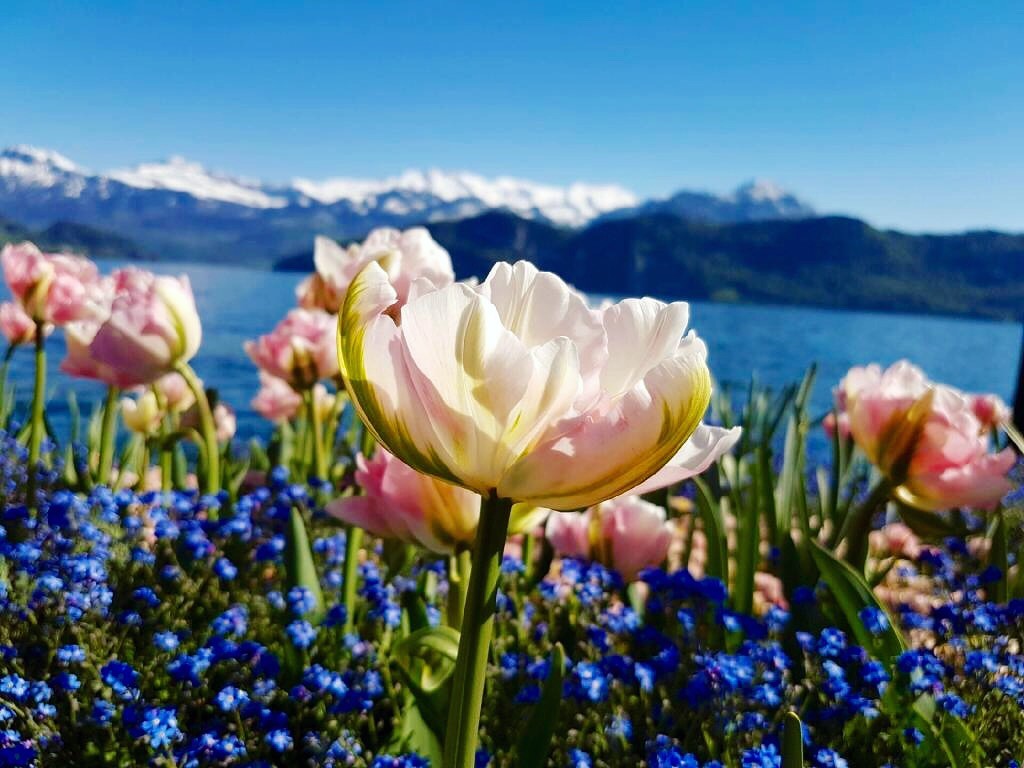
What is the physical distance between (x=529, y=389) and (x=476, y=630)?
24 centimetres

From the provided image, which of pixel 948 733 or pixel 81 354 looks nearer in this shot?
pixel 948 733

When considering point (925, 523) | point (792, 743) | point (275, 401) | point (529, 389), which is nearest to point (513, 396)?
point (529, 389)

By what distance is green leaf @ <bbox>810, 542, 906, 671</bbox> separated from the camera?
1.44 metres

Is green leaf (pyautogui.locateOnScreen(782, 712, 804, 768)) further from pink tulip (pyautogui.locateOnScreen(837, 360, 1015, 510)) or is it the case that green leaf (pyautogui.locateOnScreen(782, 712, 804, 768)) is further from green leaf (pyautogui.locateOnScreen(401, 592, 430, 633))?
pink tulip (pyautogui.locateOnScreen(837, 360, 1015, 510))

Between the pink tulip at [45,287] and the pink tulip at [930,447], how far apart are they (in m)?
2.17

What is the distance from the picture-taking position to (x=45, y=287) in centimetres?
252

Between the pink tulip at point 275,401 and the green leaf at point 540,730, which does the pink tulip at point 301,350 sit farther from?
the green leaf at point 540,730

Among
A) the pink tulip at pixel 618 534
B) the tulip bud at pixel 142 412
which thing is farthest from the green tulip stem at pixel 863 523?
the tulip bud at pixel 142 412

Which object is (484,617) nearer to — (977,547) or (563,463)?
(563,463)

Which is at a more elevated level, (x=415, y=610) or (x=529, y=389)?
(x=529, y=389)

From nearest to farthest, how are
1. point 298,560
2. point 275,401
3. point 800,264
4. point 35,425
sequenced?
point 298,560, point 35,425, point 275,401, point 800,264

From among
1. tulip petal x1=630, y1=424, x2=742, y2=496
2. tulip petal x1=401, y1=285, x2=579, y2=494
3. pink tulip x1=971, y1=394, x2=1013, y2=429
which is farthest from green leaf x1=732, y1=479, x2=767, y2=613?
pink tulip x1=971, y1=394, x2=1013, y2=429

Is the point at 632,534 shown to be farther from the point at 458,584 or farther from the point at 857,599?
the point at 458,584

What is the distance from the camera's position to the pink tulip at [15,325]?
3121 mm
